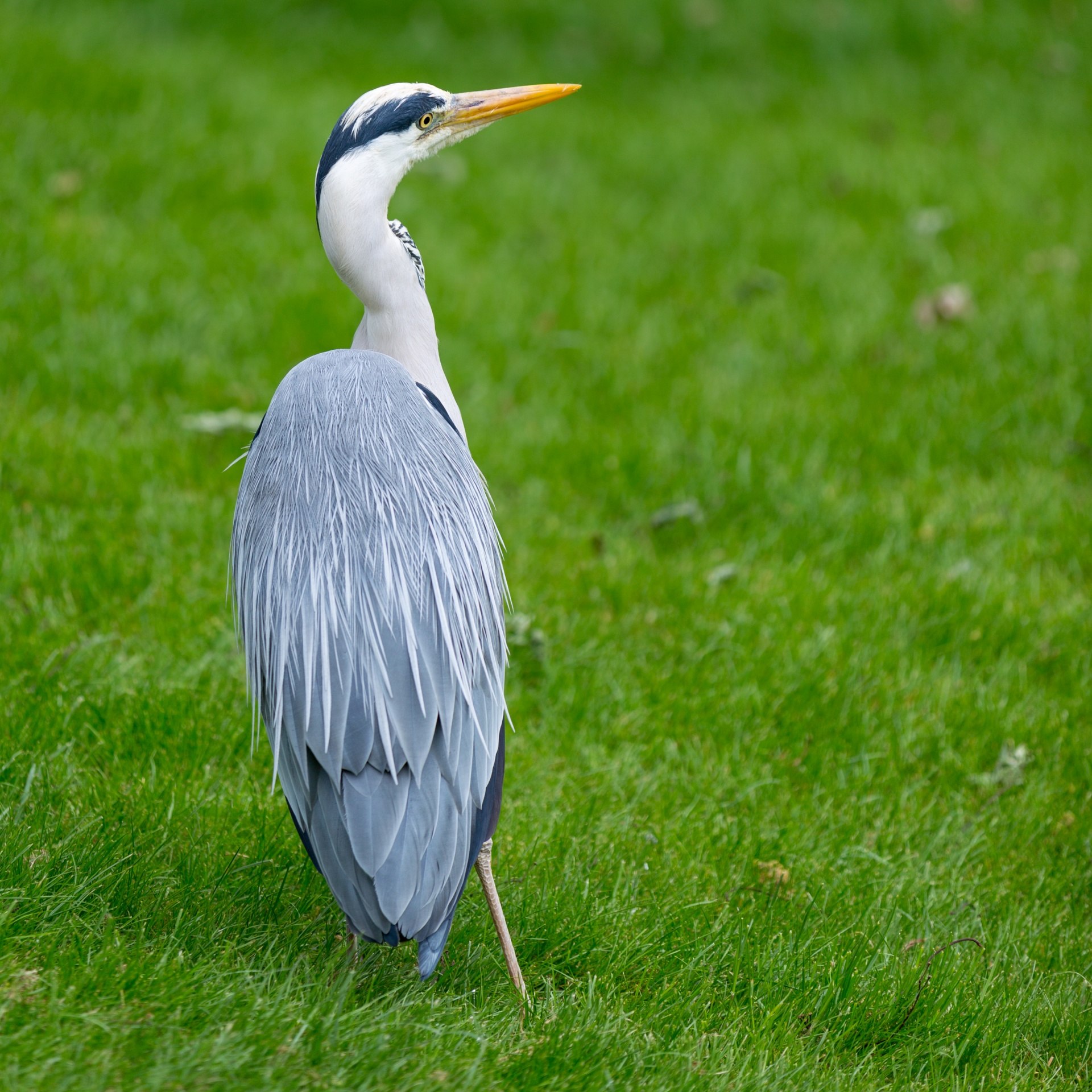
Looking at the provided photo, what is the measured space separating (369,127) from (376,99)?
0.10 m

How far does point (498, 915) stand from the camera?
296cm

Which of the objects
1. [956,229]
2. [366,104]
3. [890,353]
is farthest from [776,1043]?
[956,229]

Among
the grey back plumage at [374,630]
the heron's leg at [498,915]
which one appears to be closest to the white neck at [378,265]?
the grey back plumage at [374,630]

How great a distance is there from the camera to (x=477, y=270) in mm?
6922

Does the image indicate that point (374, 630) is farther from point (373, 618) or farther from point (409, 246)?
point (409, 246)

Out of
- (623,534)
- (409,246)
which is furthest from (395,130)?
(623,534)

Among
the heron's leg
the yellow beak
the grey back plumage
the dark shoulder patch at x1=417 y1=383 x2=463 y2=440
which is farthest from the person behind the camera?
the yellow beak

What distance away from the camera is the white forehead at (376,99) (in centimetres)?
336

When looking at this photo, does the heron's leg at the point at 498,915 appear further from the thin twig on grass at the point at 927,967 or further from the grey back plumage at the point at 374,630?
the thin twig on grass at the point at 927,967

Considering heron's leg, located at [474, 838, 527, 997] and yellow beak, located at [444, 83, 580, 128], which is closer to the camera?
heron's leg, located at [474, 838, 527, 997]

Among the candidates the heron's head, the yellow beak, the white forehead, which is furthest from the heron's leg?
the yellow beak

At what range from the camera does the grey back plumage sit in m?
2.77

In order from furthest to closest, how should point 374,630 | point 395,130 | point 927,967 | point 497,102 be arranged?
point 497,102, point 395,130, point 927,967, point 374,630

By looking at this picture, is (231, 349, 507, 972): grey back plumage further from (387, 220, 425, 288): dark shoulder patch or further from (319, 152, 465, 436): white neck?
(387, 220, 425, 288): dark shoulder patch
